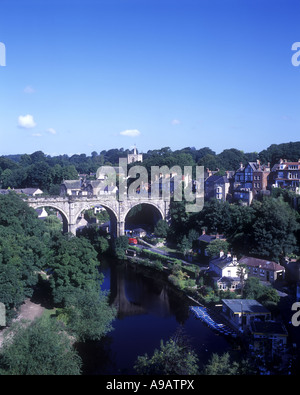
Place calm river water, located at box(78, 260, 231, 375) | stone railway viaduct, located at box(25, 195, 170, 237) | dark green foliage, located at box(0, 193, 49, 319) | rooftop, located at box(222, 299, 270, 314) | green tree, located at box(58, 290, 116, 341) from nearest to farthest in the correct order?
1. calm river water, located at box(78, 260, 231, 375)
2. green tree, located at box(58, 290, 116, 341)
3. dark green foliage, located at box(0, 193, 49, 319)
4. rooftop, located at box(222, 299, 270, 314)
5. stone railway viaduct, located at box(25, 195, 170, 237)

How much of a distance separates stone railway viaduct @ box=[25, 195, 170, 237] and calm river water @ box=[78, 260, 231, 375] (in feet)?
28.5

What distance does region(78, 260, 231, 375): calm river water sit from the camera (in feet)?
52.7

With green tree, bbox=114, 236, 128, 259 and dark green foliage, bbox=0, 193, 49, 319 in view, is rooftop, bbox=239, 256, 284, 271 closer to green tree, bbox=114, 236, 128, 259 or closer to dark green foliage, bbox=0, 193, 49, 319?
green tree, bbox=114, 236, 128, 259

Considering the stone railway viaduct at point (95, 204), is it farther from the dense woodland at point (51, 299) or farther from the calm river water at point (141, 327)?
the calm river water at point (141, 327)

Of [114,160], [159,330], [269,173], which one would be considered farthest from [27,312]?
[114,160]

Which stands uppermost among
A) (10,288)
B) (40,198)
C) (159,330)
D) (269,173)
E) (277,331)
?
(269,173)

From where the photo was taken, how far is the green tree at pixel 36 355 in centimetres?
1275

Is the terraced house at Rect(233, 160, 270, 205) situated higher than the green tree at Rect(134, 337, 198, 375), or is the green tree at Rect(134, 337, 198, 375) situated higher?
the terraced house at Rect(233, 160, 270, 205)

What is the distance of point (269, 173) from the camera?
33000 millimetres

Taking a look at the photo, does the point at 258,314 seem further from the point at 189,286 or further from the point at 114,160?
the point at 114,160

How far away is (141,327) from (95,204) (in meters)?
17.4

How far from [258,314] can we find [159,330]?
5.18 metres

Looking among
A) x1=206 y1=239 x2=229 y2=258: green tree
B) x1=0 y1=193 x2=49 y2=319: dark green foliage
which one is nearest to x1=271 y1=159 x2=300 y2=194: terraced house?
x1=206 y1=239 x2=229 y2=258: green tree

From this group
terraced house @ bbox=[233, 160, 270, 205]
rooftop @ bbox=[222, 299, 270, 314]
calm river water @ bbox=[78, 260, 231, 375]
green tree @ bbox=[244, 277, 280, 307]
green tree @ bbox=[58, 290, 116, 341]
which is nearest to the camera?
calm river water @ bbox=[78, 260, 231, 375]
